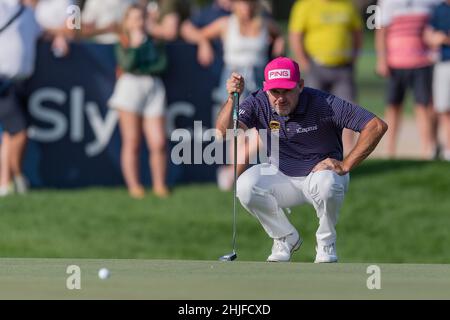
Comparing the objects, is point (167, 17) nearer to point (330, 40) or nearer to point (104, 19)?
point (104, 19)

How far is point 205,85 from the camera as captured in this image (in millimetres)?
16688

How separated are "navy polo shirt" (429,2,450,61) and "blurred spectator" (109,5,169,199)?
118 inches

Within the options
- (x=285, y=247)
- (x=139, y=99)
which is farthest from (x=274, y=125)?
(x=139, y=99)

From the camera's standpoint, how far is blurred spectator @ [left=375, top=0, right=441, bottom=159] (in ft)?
55.2

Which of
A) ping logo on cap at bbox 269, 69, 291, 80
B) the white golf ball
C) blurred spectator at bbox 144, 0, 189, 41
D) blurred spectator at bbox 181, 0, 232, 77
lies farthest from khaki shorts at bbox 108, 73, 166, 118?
the white golf ball

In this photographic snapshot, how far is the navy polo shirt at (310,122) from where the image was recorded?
10.7 m

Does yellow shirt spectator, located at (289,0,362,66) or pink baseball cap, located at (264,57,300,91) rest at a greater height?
yellow shirt spectator, located at (289,0,362,66)

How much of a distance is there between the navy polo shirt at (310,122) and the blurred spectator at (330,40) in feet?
18.3

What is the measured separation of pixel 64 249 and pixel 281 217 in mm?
5217

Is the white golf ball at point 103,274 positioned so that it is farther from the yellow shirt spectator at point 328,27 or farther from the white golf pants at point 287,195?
the yellow shirt spectator at point 328,27

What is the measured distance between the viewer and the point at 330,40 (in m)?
16.6

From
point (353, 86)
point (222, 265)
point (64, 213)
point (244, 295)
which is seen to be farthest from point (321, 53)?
point (244, 295)

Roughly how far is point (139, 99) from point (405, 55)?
3012mm

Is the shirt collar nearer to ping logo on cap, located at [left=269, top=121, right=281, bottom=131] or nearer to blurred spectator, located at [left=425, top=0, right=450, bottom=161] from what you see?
ping logo on cap, located at [left=269, top=121, right=281, bottom=131]
